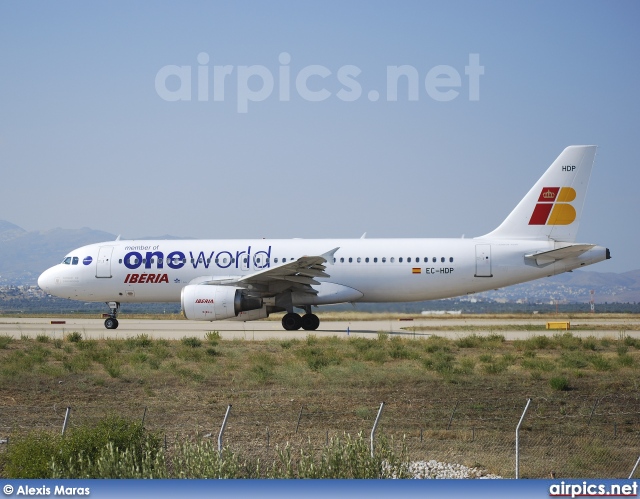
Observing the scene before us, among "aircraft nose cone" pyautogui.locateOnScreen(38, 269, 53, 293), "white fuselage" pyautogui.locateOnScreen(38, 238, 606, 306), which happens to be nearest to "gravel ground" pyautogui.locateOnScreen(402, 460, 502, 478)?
"white fuselage" pyautogui.locateOnScreen(38, 238, 606, 306)

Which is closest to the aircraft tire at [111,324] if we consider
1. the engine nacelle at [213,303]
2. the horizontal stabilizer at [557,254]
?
the engine nacelle at [213,303]

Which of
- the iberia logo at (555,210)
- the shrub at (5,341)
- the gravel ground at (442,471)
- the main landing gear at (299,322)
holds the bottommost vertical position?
the gravel ground at (442,471)

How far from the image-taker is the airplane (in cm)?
3047

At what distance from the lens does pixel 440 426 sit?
13.6m

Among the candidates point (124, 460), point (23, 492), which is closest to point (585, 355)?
point (124, 460)

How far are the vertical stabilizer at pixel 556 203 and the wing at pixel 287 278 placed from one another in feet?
23.8

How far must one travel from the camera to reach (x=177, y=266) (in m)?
32.2

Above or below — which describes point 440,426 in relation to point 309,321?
below

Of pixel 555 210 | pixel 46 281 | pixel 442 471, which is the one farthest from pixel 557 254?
pixel 442 471

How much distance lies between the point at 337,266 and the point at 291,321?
2.70 meters

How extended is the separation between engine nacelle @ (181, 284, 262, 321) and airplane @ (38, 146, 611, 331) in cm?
71

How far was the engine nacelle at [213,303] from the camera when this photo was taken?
93.0 ft

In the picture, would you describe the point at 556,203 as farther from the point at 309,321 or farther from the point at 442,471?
the point at 442,471

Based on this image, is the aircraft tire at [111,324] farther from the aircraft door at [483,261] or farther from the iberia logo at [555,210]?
the iberia logo at [555,210]
